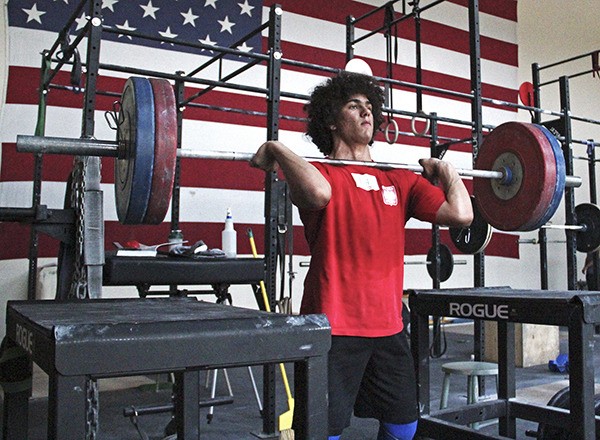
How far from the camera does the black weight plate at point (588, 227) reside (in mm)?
4160

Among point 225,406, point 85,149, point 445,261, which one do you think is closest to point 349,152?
point 85,149

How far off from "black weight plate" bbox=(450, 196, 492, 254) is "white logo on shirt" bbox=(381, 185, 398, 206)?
1.73 meters

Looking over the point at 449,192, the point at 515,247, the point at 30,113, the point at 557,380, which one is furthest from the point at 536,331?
the point at 30,113

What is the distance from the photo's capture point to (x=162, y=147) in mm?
1282

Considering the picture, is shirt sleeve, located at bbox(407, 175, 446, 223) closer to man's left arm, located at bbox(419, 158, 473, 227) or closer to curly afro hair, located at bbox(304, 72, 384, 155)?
man's left arm, located at bbox(419, 158, 473, 227)

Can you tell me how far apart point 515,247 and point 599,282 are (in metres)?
0.96

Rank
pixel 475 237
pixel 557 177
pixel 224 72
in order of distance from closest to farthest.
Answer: pixel 557 177, pixel 475 237, pixel 224 72

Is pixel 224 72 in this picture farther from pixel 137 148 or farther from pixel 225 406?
pixel 137 148

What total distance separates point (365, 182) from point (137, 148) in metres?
0.62

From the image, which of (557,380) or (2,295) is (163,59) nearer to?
(2,295)

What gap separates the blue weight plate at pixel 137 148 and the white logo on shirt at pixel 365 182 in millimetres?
561

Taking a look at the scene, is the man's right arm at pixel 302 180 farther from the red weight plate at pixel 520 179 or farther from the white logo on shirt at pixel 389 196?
the red weight plate at pixel 520 179

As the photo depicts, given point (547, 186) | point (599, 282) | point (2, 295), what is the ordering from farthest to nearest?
point (599, 282)
point (2, 295)
point (547, 186)

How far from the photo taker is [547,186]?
78.3 inches
